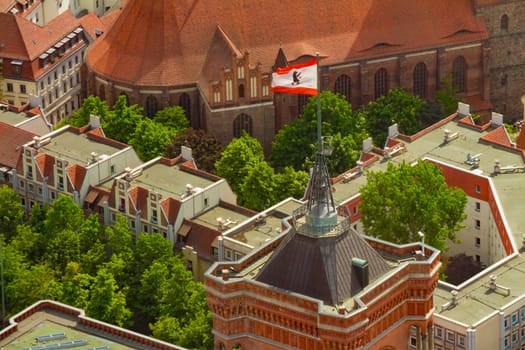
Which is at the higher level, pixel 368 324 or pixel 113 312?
pixel 368 324

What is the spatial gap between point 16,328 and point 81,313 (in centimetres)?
571

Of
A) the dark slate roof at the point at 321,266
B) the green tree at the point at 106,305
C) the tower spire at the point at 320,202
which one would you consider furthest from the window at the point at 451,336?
the tower spire at the point at 320,202

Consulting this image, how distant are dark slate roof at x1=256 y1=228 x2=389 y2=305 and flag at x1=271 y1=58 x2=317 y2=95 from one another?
37.7 ft

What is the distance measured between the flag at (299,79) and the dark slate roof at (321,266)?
11.5 m

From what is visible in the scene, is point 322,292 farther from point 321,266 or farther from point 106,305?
point 106,305

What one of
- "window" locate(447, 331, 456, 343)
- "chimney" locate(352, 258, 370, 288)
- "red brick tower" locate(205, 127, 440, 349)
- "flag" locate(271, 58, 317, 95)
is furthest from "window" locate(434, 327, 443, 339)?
"chimney" locate(352, 258, 370, 288)

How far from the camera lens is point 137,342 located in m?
162

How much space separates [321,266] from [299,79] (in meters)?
15.5

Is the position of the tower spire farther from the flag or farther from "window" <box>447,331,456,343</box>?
"window" <box>447,331,456,343</box>

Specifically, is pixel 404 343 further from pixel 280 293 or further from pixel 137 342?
pixel 137 342

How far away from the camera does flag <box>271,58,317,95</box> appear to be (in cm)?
13362

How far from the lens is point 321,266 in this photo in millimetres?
125750

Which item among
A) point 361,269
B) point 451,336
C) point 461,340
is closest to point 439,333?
point 451,336

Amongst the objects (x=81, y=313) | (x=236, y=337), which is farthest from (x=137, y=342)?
(x=236, y=337)
